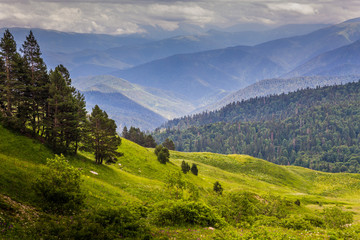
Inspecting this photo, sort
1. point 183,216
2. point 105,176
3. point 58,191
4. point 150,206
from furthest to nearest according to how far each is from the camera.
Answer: point 105,176
point 150,206
point 183,216
point 58,191

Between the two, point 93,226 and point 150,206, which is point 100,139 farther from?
point 93,226

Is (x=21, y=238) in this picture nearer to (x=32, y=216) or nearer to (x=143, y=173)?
(x=32, y=216)

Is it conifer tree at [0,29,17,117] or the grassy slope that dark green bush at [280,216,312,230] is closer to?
the grassy slope

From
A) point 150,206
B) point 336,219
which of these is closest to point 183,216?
point 150,206

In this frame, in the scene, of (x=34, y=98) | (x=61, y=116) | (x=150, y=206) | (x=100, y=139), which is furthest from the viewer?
(x=100, y=139)

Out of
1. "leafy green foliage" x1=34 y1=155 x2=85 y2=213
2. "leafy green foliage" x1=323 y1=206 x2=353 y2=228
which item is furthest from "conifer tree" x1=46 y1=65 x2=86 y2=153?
"leafy green foliage" x1=323 y1=206 x2=353 y2=228

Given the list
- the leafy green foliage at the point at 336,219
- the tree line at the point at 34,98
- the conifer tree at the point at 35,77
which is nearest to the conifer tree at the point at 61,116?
the tree line at the point at 34,98

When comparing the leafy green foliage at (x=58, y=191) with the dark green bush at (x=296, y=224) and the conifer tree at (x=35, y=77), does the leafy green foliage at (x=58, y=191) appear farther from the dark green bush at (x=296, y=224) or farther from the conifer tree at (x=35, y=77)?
the dark green bush at (x=296, y=224)

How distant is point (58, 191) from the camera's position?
2342 cm

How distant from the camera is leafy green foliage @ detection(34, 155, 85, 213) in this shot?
23562mm

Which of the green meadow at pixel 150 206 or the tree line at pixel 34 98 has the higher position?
the tree line at pixel 34 98

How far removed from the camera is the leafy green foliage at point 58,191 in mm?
23562

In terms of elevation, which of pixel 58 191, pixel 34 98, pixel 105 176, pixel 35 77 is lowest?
pixel 105 176

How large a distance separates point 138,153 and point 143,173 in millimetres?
14819
